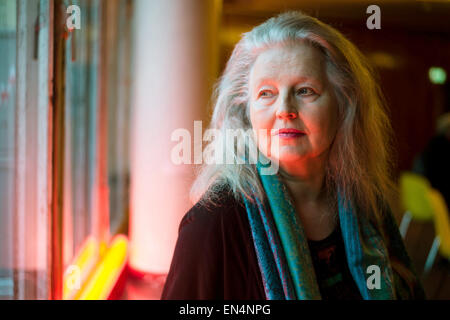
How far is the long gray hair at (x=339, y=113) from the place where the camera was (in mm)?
758

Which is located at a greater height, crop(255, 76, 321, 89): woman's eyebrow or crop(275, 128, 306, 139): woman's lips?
crop(255, 76, 321, 89): woman's eyebrow

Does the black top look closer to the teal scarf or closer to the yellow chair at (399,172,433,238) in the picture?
the teal scarf

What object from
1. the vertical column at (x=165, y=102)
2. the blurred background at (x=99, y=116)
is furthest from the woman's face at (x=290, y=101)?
the vertical column at (x=165, y=102)

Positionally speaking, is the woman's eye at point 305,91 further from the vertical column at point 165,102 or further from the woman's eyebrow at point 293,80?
the vertical column at point 165,102

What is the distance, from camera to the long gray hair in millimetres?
758

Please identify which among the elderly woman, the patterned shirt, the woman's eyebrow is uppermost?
the woman's eyebrow

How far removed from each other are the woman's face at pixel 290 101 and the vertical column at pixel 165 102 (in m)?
0.23

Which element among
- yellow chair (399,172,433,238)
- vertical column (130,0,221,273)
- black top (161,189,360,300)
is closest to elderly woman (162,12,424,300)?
black top (161,189,360,300)

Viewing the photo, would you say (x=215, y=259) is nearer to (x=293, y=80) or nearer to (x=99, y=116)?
(x=293, y=80)

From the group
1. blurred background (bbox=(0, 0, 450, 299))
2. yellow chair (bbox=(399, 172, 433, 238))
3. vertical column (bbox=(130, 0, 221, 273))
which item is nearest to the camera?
blurred background (bbox=(0, 0, 450, 299))

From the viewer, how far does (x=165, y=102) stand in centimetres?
186

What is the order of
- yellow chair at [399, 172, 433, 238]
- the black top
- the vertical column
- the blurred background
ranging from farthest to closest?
yellow chair at [399, 172, 433, 238], the vertical column, the blurred background, the black top

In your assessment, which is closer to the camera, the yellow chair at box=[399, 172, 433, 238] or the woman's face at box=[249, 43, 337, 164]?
the woman's face at box=[249, 43, 337, 164]

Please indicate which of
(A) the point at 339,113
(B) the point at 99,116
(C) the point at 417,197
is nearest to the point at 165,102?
(B) the point at 99,116
